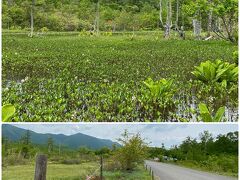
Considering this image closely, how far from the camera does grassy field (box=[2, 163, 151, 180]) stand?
4953mm

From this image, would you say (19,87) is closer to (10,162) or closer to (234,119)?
(10,162)

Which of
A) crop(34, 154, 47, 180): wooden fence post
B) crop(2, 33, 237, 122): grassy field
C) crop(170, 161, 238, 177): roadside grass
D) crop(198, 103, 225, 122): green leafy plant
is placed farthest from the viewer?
crop(170, 161, 238, 177): roadside grass

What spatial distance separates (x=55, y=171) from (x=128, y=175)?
1.15m

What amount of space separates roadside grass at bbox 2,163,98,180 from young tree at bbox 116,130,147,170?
0.61m

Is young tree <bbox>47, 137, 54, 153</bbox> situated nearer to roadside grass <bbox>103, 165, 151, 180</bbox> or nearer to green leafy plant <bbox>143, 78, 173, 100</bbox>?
roadside grass <bbox>103, 165, 151, 180</bbox>

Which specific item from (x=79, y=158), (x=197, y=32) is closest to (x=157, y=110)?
(x=79, y=158)

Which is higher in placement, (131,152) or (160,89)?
(160,89)

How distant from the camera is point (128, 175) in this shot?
6270 millimetres

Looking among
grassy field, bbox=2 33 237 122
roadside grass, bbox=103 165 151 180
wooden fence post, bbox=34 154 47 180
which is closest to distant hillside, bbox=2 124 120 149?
grassy field, bbox=2 33 237 122

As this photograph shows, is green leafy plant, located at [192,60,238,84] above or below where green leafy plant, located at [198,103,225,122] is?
above

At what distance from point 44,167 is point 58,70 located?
4989 millimetres

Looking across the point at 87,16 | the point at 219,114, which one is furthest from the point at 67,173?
the point at 87,16

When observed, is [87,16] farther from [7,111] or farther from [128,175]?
[7,111]

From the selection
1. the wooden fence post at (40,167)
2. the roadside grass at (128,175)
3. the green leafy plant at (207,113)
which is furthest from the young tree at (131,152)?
the wooden fence post at (40,167)
